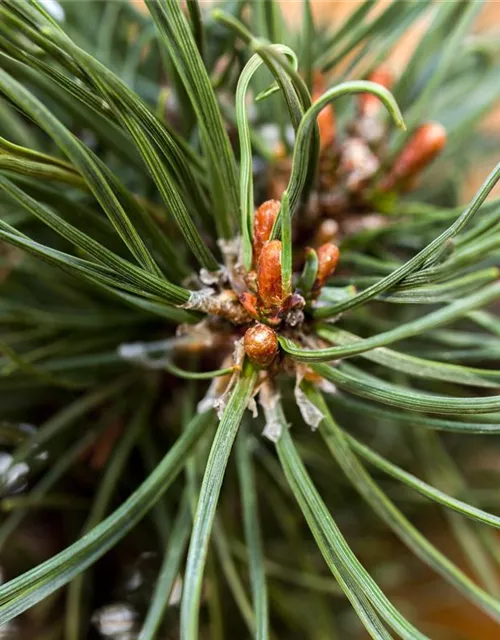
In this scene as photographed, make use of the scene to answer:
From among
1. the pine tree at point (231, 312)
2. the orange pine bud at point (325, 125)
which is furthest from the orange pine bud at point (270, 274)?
the orange pine bud at point (325, 125)

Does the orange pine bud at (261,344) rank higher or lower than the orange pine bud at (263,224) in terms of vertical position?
lower

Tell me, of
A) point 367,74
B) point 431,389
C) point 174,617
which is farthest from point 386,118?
point 174,617

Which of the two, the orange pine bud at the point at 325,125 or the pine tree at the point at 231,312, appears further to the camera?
the orange pine bud at the point at 325,125

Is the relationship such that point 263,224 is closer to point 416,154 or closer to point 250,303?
point 250,303

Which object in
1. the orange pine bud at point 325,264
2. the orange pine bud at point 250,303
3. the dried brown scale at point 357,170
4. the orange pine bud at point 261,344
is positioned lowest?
the orange pine bud at point 261,344

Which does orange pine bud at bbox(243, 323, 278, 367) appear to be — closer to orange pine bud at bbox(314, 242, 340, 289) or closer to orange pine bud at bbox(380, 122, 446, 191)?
orange pine bud at bbox(314, 242, 340, 289)

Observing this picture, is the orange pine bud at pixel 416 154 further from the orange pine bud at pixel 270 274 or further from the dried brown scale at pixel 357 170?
the orange pine bud at pixel 270 274

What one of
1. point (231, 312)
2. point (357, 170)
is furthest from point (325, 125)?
point (231, 312)
